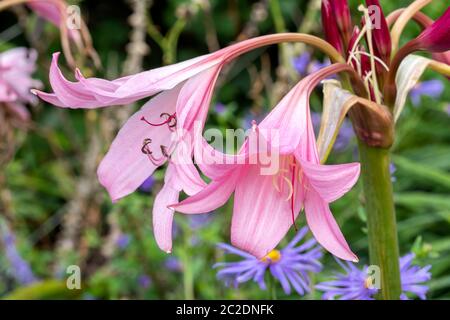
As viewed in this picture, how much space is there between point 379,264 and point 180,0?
2.19 meters

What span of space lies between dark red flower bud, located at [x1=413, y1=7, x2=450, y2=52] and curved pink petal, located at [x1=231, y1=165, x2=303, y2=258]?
7.7 inches

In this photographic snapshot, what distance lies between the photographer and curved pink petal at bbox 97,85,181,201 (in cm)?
78

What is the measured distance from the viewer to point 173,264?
1.67m

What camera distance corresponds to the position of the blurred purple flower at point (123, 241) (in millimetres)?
1733

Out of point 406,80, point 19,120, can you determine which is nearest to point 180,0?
point 19,120

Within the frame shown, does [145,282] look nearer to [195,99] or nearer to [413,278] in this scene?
[413,278]

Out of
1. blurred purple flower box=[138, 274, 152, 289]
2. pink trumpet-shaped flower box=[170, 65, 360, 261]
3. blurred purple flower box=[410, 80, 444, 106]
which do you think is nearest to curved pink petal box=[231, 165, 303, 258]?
pink trumpet-shaped flower box=[170, 65, 360, 261]

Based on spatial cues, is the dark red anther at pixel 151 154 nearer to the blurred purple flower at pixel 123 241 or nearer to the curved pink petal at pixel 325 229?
the curved pink petal at pixel 325 229

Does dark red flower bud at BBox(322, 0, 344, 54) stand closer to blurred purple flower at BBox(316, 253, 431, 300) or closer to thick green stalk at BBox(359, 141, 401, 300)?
thick green stalk at BBox(359, 141, 401, 300)

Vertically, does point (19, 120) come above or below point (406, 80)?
above

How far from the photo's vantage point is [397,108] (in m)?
0.80

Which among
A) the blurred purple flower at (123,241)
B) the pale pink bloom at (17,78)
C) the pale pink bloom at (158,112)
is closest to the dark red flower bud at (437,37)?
the pale pink bloom at (158,112)

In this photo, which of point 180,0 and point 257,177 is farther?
point 180,0
